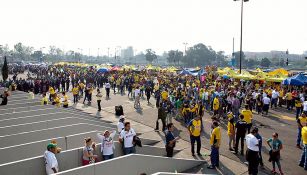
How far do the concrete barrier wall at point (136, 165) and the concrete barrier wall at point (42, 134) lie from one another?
405 cm

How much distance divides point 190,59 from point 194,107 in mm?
96875

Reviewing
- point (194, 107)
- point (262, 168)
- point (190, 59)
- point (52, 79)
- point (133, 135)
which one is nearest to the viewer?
point (133, 135)

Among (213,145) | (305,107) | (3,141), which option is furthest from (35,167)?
(305,107)

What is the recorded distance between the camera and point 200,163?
9.91m

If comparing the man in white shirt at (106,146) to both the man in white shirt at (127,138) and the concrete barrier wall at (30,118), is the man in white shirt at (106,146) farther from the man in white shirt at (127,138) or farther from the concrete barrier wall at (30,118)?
the concrete barrier wall at (30,118)

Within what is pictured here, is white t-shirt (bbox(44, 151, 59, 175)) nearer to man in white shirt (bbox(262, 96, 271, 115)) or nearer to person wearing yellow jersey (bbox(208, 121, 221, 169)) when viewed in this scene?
person wearing yellow jersey (bbox(208, 121, 221, 169))

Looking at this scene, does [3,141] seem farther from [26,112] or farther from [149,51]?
[149,51]

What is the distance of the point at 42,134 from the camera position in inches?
405

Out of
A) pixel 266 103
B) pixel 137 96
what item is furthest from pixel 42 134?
pixel 266 103

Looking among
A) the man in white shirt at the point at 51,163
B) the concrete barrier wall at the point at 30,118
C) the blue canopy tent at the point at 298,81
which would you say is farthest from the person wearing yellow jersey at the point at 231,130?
the blue canopy tent at the point at 298,81

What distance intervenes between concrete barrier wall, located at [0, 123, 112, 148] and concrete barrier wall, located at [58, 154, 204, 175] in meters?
4.05

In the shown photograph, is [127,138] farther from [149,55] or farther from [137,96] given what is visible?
[149,55]

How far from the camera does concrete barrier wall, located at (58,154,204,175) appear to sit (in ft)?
22.4

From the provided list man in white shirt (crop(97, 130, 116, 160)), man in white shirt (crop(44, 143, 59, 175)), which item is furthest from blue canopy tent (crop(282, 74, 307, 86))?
man in white shirt (crop(44, 143, 59, 175))
